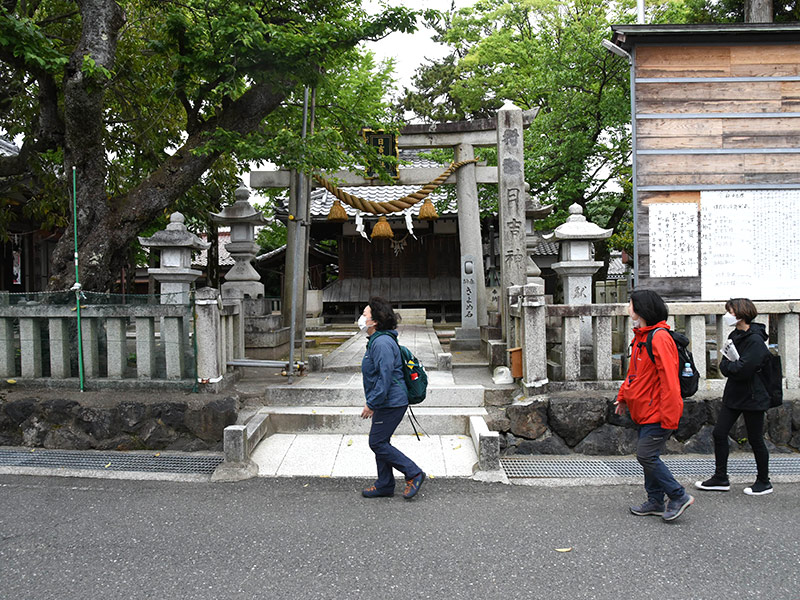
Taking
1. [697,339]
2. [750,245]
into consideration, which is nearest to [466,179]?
[750,245]

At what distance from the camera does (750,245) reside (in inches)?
283

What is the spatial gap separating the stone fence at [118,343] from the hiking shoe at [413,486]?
311cm

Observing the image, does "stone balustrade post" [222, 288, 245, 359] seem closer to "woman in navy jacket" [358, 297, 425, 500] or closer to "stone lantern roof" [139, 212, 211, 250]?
"stone lantern roof" [139, 212, 211, 250]

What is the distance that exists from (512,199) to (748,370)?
5284mm

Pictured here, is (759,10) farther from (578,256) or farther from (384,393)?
(384,393)

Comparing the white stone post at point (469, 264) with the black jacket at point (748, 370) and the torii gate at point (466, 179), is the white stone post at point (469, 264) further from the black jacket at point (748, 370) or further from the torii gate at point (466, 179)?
the black jacket at point (748, 370)

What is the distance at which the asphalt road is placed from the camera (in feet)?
10.9

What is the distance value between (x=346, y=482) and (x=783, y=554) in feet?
11.6

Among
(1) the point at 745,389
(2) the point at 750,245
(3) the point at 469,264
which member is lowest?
(1) the point at 745,389

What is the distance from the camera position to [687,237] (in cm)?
724

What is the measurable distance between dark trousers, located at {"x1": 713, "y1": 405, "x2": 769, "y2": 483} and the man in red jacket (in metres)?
0.99

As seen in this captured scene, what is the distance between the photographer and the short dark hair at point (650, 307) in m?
4.13

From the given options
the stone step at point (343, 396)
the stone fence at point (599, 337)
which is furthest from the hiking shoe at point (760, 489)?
the stone step at point (343, 396)

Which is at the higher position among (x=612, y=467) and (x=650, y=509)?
(x=650, y=509)
